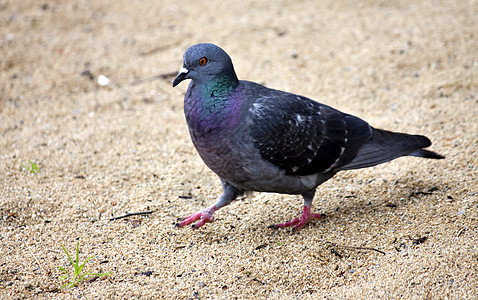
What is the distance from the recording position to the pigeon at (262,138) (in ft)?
11.9

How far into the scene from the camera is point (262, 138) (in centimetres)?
368

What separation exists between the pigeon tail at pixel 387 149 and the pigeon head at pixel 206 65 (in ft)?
4.36

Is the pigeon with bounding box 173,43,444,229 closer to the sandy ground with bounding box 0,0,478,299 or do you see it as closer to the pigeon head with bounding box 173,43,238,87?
the pigeon head with bounding box 173,43,238,87

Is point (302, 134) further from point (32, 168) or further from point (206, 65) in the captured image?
point (32, 168)

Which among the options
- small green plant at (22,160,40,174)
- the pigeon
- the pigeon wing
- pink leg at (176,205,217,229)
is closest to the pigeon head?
the pigeon

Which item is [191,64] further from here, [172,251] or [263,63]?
[263,63]

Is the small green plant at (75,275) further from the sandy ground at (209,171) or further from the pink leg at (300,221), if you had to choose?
the pink leg at (300,221)

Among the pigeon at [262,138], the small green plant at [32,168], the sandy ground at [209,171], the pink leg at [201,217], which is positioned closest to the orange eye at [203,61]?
the pigeon at [262,138]

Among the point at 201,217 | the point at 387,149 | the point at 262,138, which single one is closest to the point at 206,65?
the point at 262,138

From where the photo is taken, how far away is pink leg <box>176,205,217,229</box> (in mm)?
4135

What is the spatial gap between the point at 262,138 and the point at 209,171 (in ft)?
4.70

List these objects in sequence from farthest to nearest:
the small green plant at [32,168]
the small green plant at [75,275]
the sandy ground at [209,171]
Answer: the small green plant at [32,168] → the sandy ground at [209,171] → the small green plant at [75,275]

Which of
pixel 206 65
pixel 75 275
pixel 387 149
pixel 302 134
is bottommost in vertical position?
pixel 75 275

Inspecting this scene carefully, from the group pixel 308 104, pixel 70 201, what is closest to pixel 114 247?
pixel 70 201
